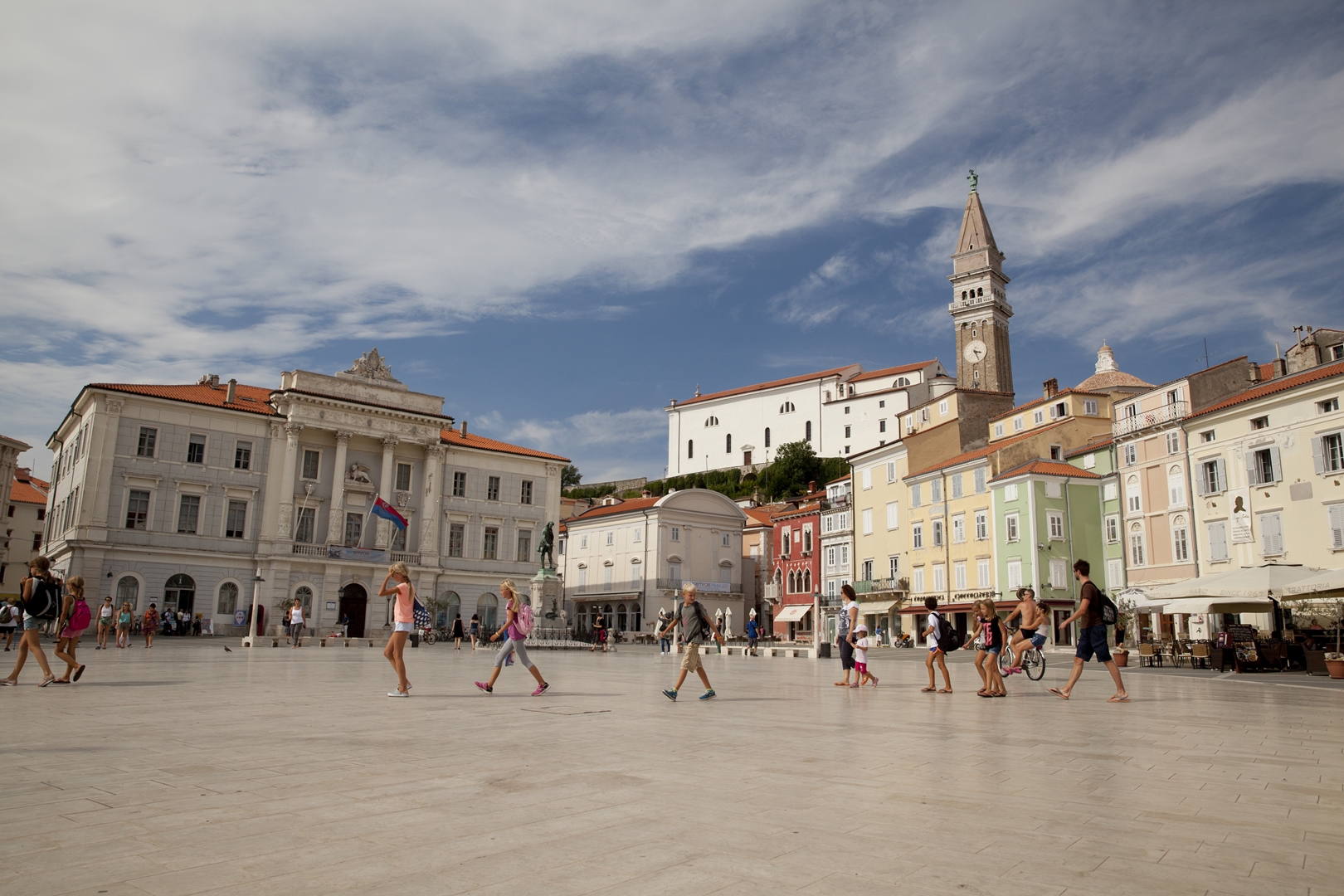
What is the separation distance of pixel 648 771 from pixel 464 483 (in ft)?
163

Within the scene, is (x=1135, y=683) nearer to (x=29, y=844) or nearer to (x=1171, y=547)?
(x=29, y=844)

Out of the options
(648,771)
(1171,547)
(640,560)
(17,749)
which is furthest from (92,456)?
(1171,547)

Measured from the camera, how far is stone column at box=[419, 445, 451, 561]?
5131 cm

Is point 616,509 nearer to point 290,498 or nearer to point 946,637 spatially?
point 290,498

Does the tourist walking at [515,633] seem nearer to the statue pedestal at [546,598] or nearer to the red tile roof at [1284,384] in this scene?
the statue pedestal at [546,598]

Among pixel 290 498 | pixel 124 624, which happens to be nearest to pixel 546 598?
pixel 124 624

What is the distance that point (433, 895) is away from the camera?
3.35 meters

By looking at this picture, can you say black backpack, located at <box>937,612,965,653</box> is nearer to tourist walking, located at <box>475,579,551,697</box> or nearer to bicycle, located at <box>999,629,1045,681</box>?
bicycle, located at <box>999,629,1045,681</box>

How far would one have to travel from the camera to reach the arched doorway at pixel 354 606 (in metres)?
48.8

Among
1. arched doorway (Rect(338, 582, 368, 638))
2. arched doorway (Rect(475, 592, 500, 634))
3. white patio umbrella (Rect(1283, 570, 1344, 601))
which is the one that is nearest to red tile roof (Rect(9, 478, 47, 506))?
arched doorway (Rect(338, 582, 368, 638))

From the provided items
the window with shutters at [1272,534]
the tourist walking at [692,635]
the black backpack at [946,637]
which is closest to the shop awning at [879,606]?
the window with shutters at [1272,534]

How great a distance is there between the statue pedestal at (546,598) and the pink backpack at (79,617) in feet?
81.2

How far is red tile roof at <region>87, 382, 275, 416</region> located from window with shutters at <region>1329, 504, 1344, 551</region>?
48.3m

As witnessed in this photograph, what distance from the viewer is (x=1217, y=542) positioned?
119 ft
